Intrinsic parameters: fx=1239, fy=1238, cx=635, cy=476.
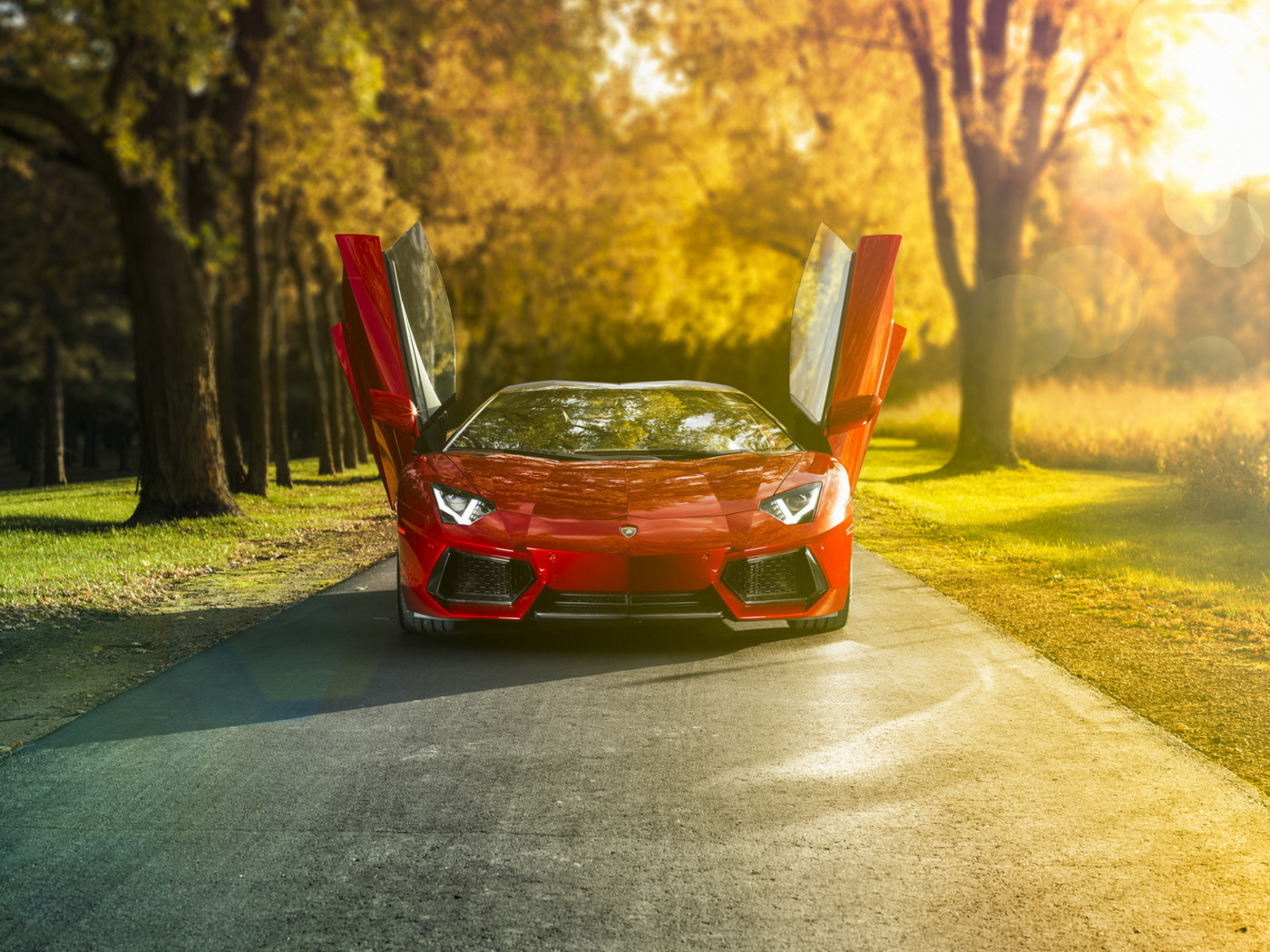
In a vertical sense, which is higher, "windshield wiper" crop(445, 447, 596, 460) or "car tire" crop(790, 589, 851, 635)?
"windshield wiper" crop(445, 447, 596, 460)

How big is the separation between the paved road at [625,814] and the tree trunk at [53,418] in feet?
82.1

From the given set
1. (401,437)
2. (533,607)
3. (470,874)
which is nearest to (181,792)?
(470,874)

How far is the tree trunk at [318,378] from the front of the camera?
24.1m

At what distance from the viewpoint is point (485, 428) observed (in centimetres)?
766

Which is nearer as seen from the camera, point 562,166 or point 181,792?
point 181,792

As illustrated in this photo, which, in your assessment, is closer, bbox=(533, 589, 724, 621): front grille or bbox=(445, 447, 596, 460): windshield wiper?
bbox=(533, 589, 724, 621): front grille

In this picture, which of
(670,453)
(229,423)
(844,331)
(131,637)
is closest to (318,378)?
(229,423)

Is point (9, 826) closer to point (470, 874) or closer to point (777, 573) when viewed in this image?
point (470, 874)

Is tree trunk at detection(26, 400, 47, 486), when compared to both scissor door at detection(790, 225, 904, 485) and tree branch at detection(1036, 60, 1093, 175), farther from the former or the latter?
scissor door at detection(790, 225, 904, 485)

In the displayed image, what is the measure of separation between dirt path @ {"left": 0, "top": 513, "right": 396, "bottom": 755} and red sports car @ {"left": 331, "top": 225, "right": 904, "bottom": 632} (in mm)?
1450

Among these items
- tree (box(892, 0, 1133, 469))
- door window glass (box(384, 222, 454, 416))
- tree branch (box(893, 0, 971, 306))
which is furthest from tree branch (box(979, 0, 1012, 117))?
door window glass (box(384, 222, 454, 416))

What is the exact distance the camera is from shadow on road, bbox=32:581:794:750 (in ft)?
17.9

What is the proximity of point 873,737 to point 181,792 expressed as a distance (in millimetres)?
2635

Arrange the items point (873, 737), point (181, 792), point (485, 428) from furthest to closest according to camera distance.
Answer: point (485, 428), point (873, 737), point (181, 792)
